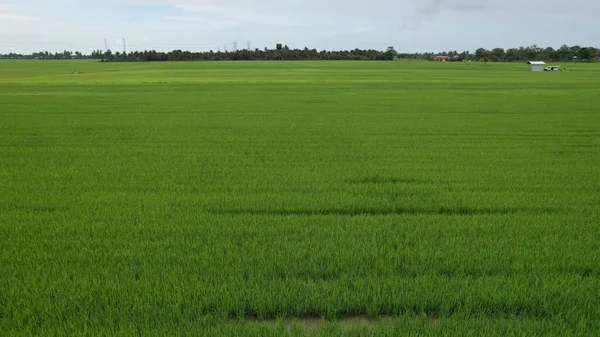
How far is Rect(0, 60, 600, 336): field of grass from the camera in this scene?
4844 millimetres

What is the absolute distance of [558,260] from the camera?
611cm

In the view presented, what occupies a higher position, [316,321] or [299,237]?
[299,237]

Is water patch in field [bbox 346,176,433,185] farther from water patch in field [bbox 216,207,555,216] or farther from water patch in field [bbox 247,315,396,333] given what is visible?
water patch in field [bbox 247,315,396,333]

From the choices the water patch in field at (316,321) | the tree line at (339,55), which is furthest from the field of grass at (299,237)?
the tree line at (339,55)

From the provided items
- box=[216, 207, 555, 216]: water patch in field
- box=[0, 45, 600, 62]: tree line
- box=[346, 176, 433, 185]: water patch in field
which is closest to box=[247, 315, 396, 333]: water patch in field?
box=[216, 207, 555, 216]: water patch in field

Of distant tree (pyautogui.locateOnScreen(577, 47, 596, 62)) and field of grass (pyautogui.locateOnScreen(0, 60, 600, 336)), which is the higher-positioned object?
distant tree (pyautogui.locateOnScreen(577, 47, 596, 62))

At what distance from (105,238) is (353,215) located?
3.79 meters

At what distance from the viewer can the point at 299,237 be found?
687cm

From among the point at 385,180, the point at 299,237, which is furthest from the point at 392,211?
the point at 385,180

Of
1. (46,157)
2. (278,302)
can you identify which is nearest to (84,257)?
(278,302)

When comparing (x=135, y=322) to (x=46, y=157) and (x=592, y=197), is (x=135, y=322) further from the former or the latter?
(x=46, y=157)

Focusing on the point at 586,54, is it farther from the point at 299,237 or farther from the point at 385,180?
the point at 299,237

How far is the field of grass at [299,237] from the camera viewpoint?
4.84 meters

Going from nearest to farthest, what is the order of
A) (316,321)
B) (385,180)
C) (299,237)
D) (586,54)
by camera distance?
(316,321)
(299,237)
(385,180)
(586,54)
